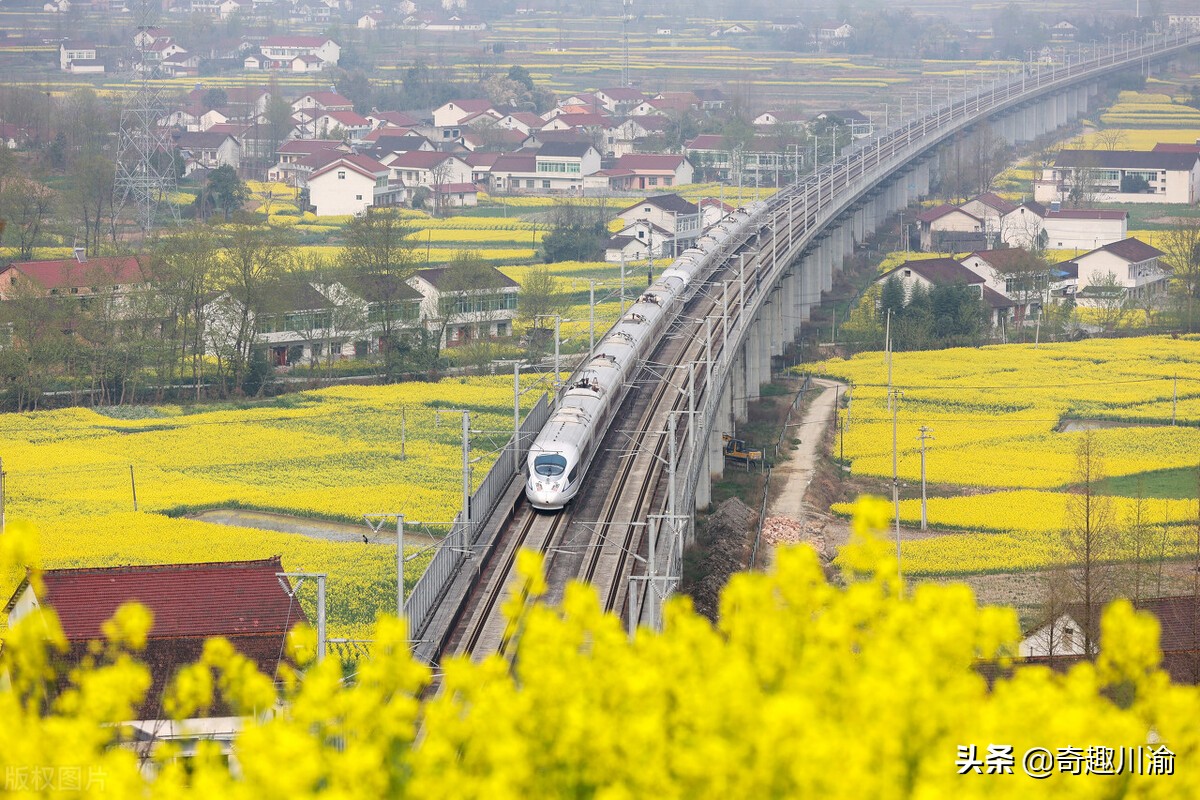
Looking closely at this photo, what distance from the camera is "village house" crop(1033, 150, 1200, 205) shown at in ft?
310

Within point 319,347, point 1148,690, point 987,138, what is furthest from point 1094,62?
point 1148,690

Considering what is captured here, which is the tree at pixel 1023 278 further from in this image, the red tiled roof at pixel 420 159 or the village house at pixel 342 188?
the red tiled roof at pixel 420 159

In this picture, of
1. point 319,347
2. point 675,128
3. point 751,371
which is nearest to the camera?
point 751,371

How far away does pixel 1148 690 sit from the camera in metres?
11.2

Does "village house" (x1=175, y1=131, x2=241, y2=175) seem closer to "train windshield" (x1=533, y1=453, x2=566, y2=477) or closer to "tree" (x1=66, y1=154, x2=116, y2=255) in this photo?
"tree" (x1=66, y1=154, x2=116, y2=255)

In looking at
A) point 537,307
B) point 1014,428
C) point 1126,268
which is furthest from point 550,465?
point 1126,268

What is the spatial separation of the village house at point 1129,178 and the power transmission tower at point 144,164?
4923 centimetres

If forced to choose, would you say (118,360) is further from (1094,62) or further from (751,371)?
(1094,62)

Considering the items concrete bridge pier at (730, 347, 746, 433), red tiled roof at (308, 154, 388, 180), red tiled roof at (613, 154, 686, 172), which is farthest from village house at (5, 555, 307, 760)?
red tiled roof at (613, 154, 686, 172)

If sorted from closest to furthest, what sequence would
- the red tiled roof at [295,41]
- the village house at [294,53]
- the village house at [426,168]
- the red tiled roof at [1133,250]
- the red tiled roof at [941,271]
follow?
the red tiled roof at [941,271], the red tiled roof at [1133,250], the village house at [426,168], the village house at [294,53], the red tiled roof at [295,41]

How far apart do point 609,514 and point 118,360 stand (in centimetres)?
2841

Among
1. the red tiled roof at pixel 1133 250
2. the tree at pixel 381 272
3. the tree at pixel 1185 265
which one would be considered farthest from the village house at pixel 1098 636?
the red tiled roof at pixel 1133 250

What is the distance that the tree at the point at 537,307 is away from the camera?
62.9 meters

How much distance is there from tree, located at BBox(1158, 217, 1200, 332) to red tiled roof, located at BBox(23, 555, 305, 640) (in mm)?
49020
